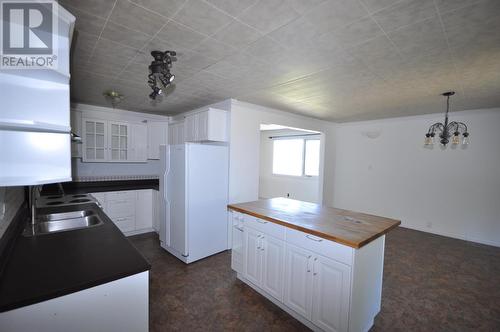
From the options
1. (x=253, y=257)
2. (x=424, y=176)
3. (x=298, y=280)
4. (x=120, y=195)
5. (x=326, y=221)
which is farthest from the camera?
(x=424, y=176)

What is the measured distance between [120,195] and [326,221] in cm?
349

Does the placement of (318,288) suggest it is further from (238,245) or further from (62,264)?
(62,264)

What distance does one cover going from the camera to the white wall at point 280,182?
20.9 ft

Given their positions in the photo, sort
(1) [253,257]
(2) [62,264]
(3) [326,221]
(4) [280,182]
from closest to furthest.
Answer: (2) [62,264] → (3) [326,221] → (1) [253,257] → (4) [280,182]

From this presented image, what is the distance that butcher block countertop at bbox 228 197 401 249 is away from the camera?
175 cm

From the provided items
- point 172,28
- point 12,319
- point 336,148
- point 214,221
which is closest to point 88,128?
point 214,221

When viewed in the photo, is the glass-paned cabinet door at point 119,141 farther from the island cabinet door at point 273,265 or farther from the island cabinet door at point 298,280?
the island cabinet door at point 298,280

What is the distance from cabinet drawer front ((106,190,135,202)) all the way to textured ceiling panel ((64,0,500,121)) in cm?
166

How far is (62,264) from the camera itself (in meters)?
1.22

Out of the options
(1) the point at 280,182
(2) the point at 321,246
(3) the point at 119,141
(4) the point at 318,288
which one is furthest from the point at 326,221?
(1) the point at 280,182

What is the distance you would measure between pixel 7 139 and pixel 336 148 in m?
5.90

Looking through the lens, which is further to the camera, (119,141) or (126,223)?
(119,141)

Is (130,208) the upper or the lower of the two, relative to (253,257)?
upper

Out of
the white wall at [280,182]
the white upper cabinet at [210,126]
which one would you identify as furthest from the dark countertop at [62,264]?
the white wall at [280,182]
